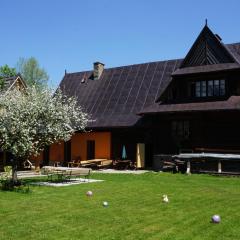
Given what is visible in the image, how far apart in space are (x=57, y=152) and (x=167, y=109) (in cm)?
1209

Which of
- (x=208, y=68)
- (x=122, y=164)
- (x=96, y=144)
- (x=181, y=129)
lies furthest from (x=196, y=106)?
(x=96, y=144)

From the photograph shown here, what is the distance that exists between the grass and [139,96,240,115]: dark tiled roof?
7.96 meters

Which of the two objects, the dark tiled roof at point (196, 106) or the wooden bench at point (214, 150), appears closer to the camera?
the dark tiled roof at point (196, 106)

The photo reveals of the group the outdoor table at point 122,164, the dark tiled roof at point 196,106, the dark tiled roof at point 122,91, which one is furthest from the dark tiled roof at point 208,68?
the outdoor table at point 122,164

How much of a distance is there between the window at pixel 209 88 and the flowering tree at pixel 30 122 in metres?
12.6

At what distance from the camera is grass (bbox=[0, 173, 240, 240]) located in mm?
9992

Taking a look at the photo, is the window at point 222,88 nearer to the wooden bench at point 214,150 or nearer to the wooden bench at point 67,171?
the wooden bench at point 214,150

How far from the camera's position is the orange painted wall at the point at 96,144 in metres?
33.7

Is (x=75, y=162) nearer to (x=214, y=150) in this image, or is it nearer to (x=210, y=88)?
(x=214, y=150)

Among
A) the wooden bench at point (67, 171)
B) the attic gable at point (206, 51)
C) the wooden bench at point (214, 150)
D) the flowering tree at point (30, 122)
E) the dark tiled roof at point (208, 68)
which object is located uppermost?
the attic gable at point (206, 51)

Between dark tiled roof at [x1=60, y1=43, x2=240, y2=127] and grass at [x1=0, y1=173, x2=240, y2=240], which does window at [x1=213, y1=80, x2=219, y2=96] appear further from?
grass at [x1=0, y1=173, x2=240, y2=240]

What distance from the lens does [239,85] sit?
92.4ft

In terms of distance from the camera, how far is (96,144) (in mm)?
34344

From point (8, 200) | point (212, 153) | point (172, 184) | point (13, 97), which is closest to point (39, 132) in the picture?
point (13, 97)
